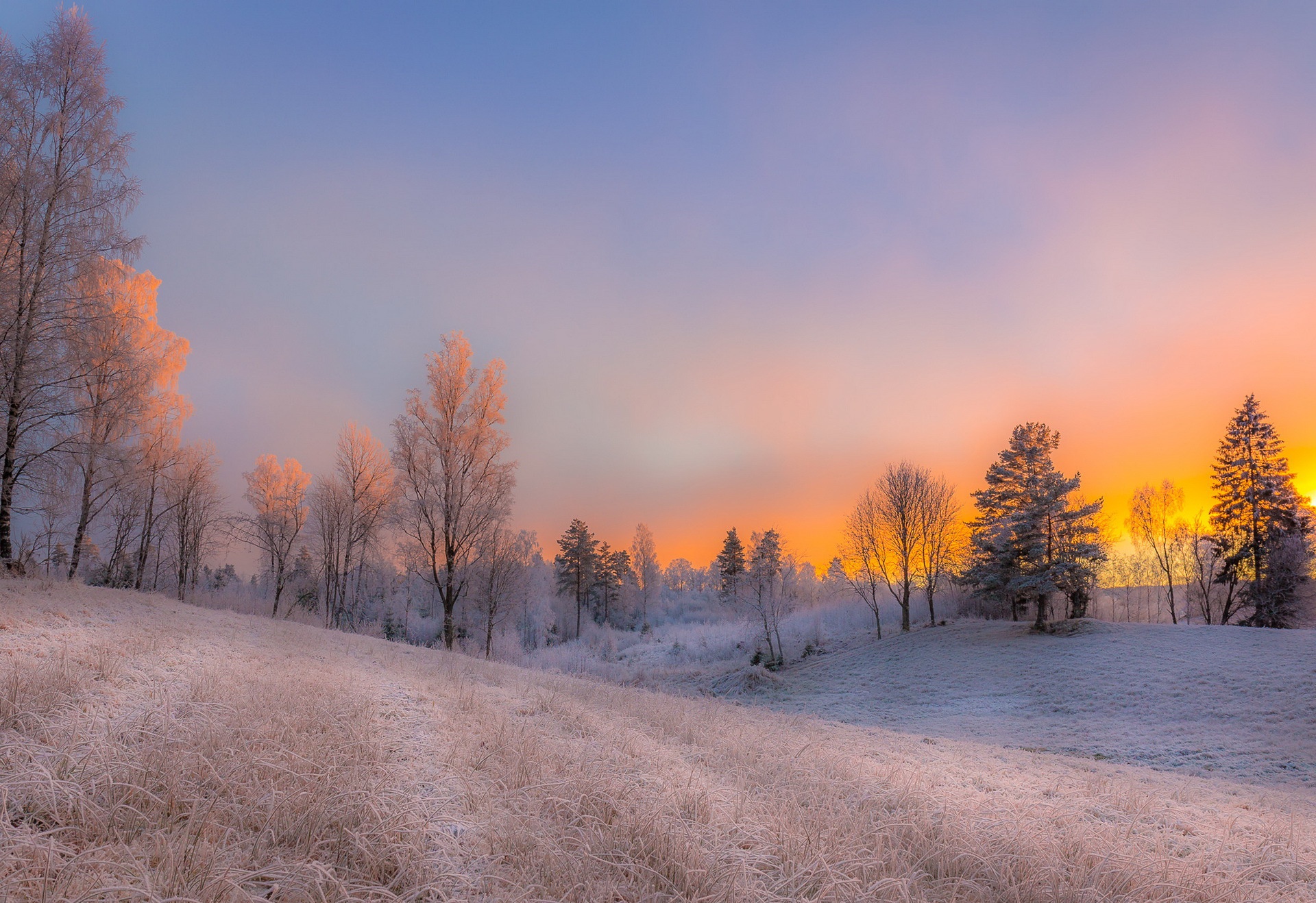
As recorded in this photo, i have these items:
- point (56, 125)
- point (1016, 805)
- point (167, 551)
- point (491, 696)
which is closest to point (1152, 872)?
point (1016, 805)

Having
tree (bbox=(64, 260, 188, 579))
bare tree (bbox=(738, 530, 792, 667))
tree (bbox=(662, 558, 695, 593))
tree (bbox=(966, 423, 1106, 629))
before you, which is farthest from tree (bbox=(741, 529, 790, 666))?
tree (bbox=(662, 558, 695, 593))

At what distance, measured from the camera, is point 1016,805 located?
5066mm

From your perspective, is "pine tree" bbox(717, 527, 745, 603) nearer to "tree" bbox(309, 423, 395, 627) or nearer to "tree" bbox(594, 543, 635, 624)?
"tree" bbox(594, 543, 635, 624)

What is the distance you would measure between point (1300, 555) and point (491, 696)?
41.4m

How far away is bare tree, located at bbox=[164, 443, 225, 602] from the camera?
97.2 feet

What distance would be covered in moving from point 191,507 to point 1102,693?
45115mm

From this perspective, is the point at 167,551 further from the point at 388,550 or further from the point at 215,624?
the point at 215,624

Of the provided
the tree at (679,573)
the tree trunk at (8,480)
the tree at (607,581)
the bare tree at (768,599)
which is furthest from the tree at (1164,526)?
the tree at (679,573)

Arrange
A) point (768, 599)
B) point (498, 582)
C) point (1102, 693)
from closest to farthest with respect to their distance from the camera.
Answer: point (1102, 693)
point (768, 599)
point (498, 582)

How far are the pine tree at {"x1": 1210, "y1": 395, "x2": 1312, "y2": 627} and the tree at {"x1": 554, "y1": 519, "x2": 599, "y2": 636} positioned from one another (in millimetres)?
49329

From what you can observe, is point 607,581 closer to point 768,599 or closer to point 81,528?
point 768,599

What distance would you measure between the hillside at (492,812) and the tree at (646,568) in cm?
6096

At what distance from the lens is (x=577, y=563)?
2343 inches

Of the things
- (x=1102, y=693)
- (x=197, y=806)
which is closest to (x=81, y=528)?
(x=197, y=806)
